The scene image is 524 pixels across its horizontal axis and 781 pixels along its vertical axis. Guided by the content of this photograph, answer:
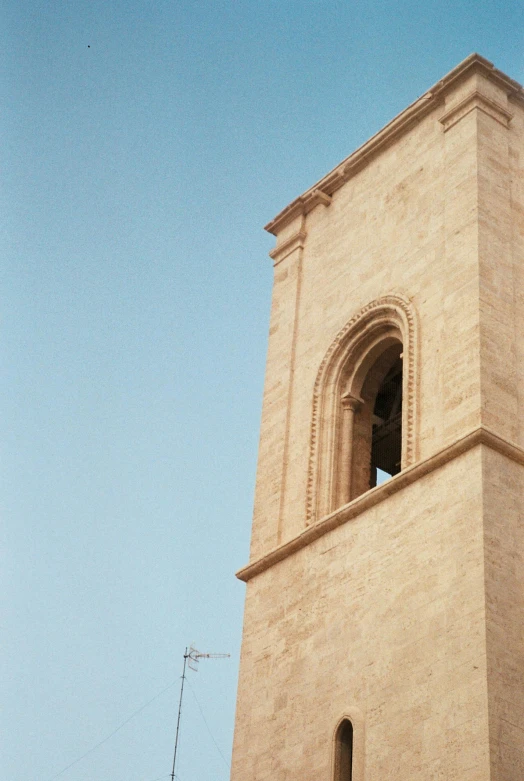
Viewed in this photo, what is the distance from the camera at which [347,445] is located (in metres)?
22.5

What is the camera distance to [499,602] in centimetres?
1772

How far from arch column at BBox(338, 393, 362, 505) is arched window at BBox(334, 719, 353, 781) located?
3808mm

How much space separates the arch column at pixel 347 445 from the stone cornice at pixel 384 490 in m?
0.90

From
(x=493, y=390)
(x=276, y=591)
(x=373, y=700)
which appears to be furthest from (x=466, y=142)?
(x=373, y=700)

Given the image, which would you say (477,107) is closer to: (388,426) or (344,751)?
(388,426)

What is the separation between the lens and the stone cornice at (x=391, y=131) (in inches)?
932

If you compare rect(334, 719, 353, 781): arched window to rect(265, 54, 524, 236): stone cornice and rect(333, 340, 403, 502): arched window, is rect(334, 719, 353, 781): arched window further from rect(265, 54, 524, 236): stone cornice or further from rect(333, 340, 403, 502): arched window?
rect(265, 54, 524, 236): stone cornice

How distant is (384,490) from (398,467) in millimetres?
4208

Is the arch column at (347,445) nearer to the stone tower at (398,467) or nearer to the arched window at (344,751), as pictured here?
the stone tower at (398,467)

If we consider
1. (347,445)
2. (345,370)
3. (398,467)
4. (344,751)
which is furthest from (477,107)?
(344,751)

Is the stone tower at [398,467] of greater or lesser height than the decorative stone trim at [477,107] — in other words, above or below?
below

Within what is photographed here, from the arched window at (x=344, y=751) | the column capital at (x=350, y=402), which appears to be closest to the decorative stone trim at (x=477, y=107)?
the column capital at (x=350, y=402)

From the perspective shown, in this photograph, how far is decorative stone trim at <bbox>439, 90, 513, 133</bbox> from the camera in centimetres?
2336

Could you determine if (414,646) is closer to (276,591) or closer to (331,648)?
(331,648)
